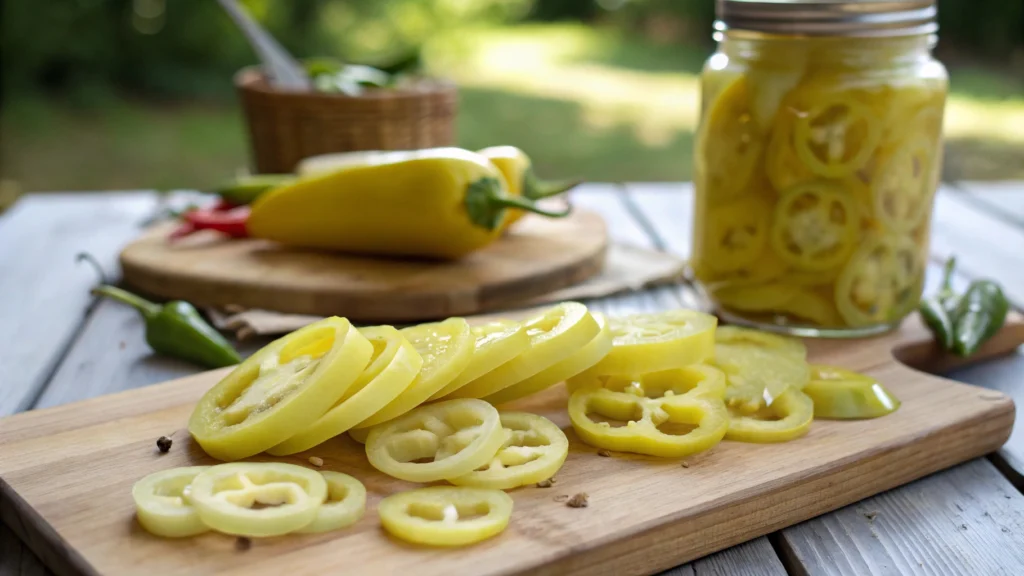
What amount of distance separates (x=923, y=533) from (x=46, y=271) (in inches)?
78.3

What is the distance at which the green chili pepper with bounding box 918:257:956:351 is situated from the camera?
5.99 feet

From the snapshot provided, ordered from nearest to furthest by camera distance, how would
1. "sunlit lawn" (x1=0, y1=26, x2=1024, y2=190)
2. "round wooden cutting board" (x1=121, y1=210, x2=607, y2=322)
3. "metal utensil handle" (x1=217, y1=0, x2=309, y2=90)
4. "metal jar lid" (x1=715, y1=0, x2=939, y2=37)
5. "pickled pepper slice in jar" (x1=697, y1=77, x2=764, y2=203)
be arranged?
1. "metal jar lid" (x1=715, y1=0, x2=939, y2=37)
2. "pickled pepper slice in jar" (x1=697, y1=77, x2=764, y2=203)
3. "round wooden cutting board" (x1=121, y1=210, x2=607, y2=322)
4. "metal utensil handle" (x1=217, y1=0, x2=309, y2=90)
5. "sunlit lawn" (x1=0, y1=26, x2=1024, y2=190)

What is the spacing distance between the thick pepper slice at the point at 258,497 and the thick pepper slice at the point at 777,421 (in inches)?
22.6

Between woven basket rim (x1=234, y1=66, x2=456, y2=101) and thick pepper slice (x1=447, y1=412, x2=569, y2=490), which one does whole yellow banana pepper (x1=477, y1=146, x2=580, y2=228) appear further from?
thick pepper slice (x1=447, y1=412, x2=569, y2=490)

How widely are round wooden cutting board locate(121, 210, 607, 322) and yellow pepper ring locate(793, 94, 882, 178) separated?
2.18 ft

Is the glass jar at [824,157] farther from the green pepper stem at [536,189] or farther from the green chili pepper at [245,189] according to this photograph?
the green chili pepper at [245,189]

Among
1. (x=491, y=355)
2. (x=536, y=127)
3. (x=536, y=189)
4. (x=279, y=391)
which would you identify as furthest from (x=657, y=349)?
(x=536, y=127)

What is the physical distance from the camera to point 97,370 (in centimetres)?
181

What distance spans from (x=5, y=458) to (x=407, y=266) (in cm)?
105

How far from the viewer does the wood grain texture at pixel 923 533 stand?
1195 millimetres

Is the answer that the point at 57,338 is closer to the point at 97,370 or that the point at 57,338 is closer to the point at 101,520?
the point at 97,370

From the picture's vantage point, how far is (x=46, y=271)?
7.84 ft

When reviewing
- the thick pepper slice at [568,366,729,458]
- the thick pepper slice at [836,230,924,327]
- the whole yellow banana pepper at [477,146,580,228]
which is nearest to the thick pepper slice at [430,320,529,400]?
the thick pepper slice at [568,366,729,458]

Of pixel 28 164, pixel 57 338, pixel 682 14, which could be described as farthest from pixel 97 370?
pixel 682 14
